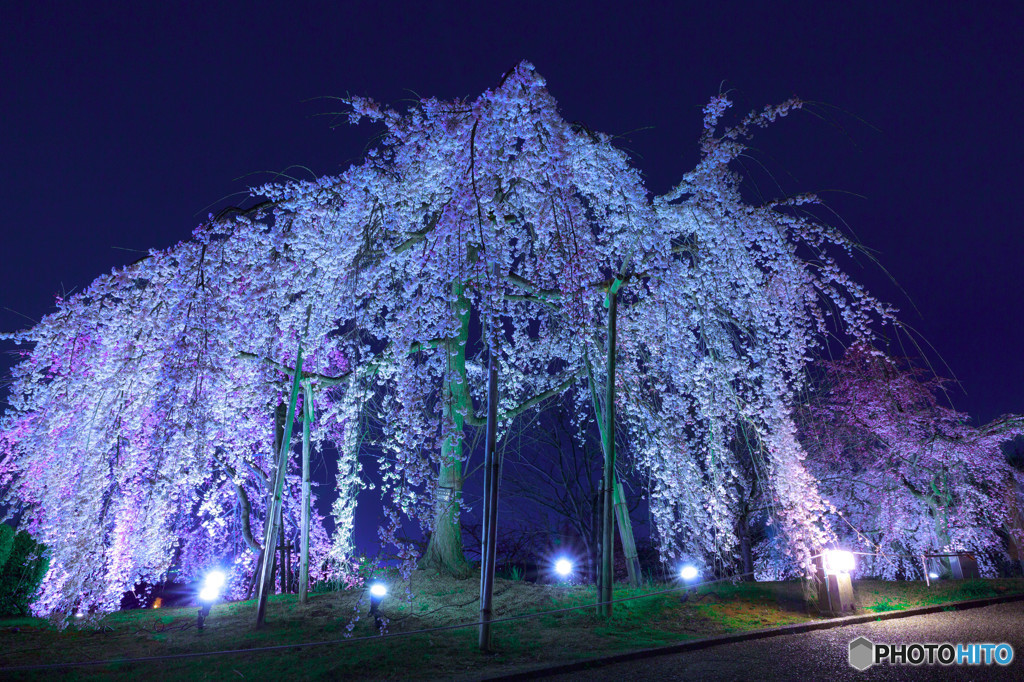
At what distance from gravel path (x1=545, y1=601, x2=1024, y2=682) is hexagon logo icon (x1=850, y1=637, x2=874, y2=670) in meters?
0.09

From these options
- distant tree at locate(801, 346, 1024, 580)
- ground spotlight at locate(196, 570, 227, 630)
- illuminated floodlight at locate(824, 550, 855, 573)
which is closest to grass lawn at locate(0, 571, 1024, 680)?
ground spotlight at locate(196, 570, 227, 630)

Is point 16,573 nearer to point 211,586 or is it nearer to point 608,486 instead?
point 211,586

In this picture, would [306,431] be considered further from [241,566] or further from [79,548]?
[241,566]

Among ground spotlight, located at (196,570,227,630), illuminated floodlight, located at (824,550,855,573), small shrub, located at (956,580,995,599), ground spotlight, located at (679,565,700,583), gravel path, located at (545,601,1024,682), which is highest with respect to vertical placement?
illuminated floodlight, located at (824,550,855,573)

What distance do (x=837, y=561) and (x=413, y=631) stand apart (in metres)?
6.40

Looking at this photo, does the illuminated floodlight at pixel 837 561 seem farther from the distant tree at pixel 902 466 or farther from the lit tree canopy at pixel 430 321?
the distant tree at pixel 902 466

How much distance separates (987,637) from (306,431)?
1021 centimetres

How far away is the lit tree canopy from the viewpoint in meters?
6.41

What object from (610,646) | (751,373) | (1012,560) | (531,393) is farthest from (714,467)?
(1012,560)

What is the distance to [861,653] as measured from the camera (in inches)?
229

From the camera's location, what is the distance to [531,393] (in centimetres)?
1257

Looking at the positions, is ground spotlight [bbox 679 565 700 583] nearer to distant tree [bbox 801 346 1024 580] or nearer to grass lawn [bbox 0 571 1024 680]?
grass lawn [bbox 0 571 1024 680]

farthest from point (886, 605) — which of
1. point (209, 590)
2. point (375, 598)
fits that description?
point (209, 590)

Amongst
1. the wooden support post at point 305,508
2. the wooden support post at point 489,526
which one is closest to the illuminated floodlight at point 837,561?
the wooden support post at point 489,526
